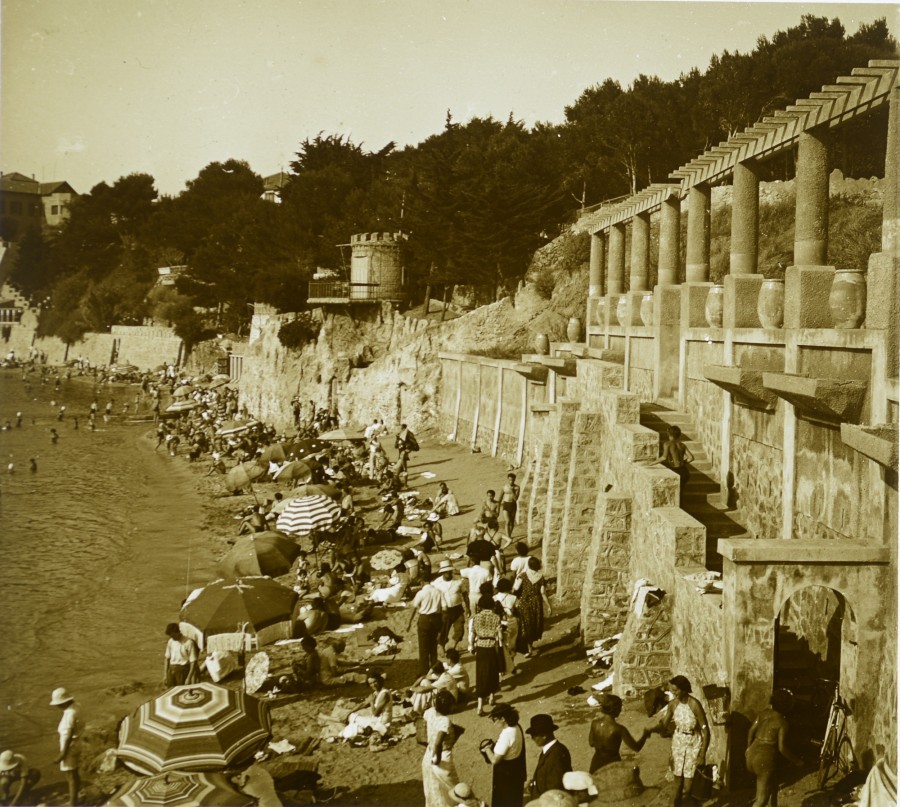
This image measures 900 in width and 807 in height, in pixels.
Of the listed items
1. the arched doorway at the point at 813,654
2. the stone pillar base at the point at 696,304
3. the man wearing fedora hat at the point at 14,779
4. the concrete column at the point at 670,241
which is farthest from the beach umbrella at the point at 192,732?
the concrete column at the point at 670,241

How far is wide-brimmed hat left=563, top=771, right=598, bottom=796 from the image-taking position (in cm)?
689

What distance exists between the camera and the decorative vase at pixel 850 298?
903 cm

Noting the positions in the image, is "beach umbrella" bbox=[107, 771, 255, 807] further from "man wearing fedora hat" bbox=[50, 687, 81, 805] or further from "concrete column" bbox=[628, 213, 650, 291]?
"concrete column" bbox=[628, 213, 650, 291]

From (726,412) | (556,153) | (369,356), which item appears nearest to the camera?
(726,412)

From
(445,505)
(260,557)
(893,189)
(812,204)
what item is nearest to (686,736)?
(893,189)

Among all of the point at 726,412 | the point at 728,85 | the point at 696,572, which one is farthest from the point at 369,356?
the point at 696,572

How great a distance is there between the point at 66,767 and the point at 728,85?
82.0ft

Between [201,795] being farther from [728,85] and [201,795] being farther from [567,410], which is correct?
[728,85]

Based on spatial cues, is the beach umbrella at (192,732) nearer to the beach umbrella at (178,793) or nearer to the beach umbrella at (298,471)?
the beach umbrella at (178,793)

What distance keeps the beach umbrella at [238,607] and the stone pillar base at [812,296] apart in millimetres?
7961

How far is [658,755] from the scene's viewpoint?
8.14m

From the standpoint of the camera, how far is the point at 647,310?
16.5m

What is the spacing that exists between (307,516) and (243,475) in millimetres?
8559

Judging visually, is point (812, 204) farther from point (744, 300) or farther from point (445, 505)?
point (445, 505)
